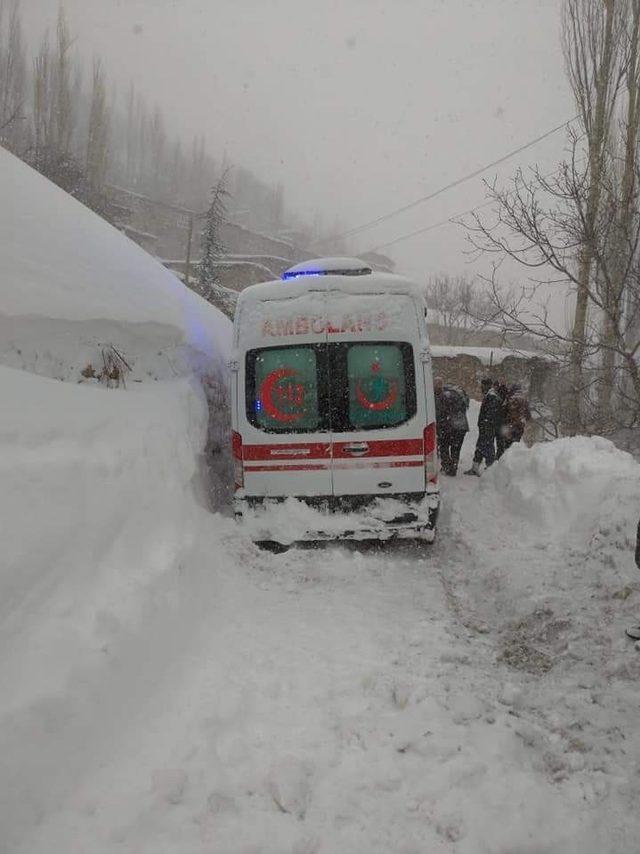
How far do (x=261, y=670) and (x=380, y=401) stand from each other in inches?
108

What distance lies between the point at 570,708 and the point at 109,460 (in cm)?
308

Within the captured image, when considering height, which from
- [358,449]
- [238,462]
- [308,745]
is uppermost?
[358,449]

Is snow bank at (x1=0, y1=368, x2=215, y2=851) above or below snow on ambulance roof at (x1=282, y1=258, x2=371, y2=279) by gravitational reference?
below

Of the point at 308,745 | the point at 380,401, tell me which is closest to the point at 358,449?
the point at 380,401

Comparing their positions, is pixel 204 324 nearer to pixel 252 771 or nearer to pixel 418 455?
pixel 418 455

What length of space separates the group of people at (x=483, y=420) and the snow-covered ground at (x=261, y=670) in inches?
159

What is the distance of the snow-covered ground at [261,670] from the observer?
6.97ft

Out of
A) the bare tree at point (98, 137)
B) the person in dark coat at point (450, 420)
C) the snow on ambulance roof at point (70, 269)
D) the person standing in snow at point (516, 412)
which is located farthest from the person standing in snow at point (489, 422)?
the bare tree at point (98, 137)

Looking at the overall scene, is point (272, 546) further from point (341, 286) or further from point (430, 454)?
point (341, 286)

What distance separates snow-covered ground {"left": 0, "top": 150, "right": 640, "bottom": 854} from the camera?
2.12 meters

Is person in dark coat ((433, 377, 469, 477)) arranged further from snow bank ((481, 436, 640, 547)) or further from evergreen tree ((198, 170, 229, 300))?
evergreen tree ((198, 170, 229, 300))

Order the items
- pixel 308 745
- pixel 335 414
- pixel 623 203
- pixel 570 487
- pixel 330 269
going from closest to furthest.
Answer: pixel 308 745, pixel 335 414, pixel 570 487, pixel 330 269, pixel 623 203

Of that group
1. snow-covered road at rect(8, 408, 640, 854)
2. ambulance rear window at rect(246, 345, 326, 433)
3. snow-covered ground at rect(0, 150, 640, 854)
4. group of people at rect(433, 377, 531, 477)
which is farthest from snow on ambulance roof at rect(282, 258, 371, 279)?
group of people at rect(433, 377, 531, 477)

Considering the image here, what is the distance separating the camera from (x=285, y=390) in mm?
5242
